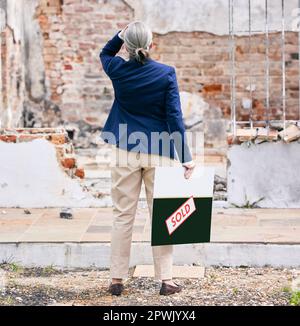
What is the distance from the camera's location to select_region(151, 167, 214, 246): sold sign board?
4.69m

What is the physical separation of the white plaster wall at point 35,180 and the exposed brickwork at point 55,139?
0.15 feet

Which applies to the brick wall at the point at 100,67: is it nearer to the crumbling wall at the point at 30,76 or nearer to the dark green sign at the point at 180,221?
the crumbling wall at the point at 30,76

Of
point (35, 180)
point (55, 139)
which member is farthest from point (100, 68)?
point (35, 180)

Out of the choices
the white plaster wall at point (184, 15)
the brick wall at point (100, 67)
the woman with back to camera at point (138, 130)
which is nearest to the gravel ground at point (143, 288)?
the woman with back to camera at point (138, 130)

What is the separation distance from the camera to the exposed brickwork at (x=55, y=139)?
7.15 meters

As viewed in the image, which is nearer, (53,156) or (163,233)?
(163,233)

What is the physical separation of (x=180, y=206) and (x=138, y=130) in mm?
487

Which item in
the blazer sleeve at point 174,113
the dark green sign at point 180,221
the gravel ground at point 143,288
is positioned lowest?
the gravel ground at point 143,288

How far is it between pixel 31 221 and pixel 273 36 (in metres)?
4.75

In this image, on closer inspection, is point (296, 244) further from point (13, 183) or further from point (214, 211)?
point (13, 183)

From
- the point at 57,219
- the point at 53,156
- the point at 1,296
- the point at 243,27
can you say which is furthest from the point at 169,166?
the point at 243,27

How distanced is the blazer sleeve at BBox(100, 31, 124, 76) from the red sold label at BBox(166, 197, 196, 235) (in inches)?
34.5

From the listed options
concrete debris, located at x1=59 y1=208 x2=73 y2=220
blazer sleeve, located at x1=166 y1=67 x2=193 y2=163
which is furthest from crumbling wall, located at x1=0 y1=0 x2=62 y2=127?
blazer sleeve, located at x1=166 y1=67 x2=193 y2=163

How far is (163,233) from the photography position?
4.72 metres
